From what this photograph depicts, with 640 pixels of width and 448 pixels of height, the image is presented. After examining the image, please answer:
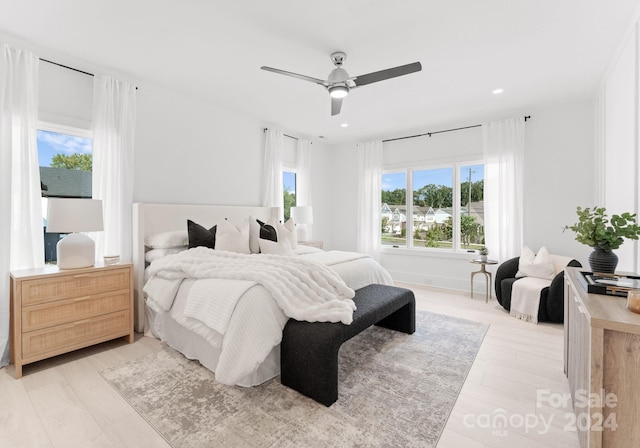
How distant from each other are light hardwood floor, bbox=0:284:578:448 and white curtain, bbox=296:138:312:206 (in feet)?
11.3

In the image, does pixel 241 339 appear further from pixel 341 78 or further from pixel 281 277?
pixel 341 78

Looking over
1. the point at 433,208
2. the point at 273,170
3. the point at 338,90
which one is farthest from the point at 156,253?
the point at 433,208

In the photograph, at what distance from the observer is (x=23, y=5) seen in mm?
2160

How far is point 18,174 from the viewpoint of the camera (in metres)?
2.60

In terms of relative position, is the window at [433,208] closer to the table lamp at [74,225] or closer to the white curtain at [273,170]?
the white curtain at [273,170]

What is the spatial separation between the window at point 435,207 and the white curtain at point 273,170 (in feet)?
Answer: 6.90

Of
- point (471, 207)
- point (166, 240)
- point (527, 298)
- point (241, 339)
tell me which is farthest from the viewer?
point (471, 207)

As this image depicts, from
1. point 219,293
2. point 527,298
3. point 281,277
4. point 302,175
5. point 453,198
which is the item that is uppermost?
point 302,175

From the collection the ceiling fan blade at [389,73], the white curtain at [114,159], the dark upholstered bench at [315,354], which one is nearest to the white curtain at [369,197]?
the ceiling fan blade at [389,73]

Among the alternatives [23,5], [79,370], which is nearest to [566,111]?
[23,5]

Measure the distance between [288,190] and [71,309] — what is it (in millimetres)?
3752

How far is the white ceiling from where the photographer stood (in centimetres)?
221

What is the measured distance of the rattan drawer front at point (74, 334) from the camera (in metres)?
2.35

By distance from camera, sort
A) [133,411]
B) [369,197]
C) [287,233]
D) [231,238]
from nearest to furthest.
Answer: [133,411] → [231,238] → [287,233] → [369,197]
